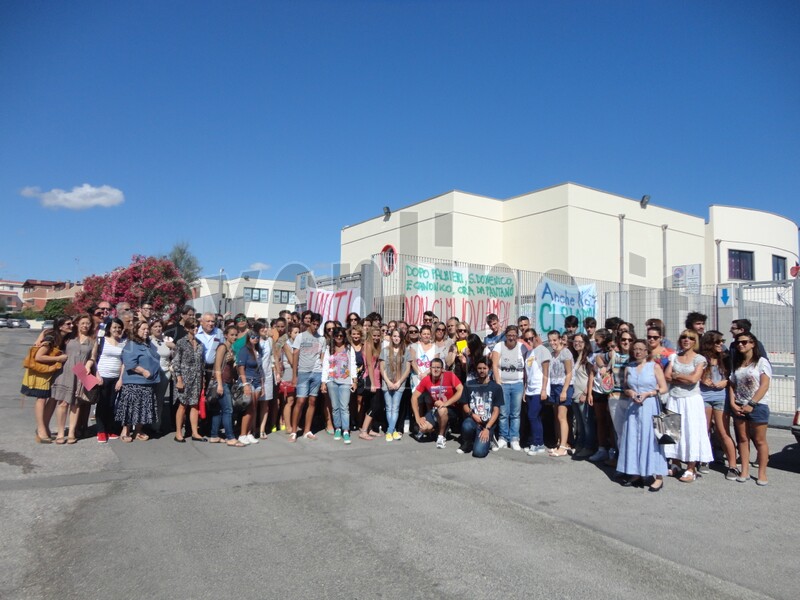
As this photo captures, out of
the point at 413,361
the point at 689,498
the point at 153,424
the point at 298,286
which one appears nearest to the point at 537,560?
the point at 689,498

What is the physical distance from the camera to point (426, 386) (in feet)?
29.1

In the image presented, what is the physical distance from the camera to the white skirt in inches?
265

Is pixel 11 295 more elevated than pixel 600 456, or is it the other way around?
pixel 11 295

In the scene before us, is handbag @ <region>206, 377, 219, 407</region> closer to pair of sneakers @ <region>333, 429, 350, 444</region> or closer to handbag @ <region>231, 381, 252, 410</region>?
handbag @ <region>231, 381, 252, 410</region>

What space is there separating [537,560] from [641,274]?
33.2 metres

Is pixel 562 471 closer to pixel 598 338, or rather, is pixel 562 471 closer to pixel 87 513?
pixel 598 338

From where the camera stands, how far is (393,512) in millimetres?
5359

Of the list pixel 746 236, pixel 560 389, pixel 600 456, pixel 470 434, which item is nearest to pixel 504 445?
pixel 470 434

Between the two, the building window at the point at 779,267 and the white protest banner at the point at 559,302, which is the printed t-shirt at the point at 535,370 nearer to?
the white protest banner at the point at 559,302

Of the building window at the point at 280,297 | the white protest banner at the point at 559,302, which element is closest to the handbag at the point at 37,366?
the white protest banner at the point at 559,302

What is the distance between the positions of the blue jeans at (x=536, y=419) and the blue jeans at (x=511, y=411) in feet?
0.58

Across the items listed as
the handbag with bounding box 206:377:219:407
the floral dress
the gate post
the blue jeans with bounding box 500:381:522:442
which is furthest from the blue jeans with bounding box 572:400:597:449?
the floral dress

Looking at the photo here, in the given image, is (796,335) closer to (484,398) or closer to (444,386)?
(484,398)

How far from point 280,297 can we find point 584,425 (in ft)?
122
